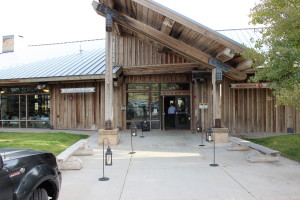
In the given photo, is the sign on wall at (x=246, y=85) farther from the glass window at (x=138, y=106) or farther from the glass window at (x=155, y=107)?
the glass window at (x=138, y=106)

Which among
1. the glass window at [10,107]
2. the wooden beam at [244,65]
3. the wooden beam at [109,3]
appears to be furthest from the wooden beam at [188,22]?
the glass window at [10,107]

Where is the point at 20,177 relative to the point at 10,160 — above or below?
below

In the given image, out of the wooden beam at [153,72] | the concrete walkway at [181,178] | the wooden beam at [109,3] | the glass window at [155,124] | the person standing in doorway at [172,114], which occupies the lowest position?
the concrete walkway at [181,178]

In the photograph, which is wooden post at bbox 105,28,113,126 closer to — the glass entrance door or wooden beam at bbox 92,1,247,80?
wooden beam at bbox 92,1,247,80

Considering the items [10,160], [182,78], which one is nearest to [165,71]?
[182,78]

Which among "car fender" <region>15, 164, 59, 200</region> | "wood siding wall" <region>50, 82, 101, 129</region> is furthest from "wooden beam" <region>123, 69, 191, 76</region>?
"car fender" <region>15, 164, 59, 200</region>

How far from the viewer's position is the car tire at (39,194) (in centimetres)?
304

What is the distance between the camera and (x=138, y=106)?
13664mm

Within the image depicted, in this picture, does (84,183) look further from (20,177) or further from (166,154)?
(166,154)

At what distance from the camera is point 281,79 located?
617 centimetres

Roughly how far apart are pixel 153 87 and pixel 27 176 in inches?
432

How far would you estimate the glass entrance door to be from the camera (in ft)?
43.9

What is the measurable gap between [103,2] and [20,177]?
8.08m

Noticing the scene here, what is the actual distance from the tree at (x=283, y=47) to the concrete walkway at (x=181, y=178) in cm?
191
